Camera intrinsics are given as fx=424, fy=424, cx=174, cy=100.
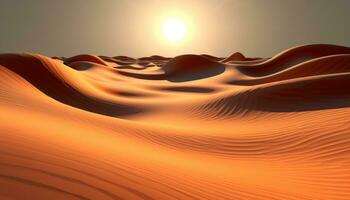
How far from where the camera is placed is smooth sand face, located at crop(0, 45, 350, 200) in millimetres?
Answer: 2152

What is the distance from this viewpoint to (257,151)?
4691 mm

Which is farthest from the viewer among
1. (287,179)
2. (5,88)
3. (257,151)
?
(5,88)

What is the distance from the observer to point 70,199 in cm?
179

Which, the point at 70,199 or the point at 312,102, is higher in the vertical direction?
the point at 312,102

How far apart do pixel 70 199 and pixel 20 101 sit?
3.45 metres

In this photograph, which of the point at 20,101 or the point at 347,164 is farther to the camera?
the point at 20,101

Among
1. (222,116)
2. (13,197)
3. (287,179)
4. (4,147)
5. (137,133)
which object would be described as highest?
(222,116)

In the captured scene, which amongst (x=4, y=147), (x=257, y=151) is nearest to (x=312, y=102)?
(x=257, y=151)

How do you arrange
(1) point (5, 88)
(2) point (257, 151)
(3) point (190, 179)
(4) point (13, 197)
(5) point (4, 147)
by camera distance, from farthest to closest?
(1) point (5, 88) → (2) point (257, 151) → (3) point (190, 179) → (5) point (4, 147) → (4) point (13, 197)

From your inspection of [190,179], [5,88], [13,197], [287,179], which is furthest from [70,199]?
[5,88]

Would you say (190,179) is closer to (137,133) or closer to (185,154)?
(185,154)

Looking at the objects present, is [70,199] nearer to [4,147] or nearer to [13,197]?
[13,197]

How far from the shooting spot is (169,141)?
188 inches

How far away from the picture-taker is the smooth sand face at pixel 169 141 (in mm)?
2152
